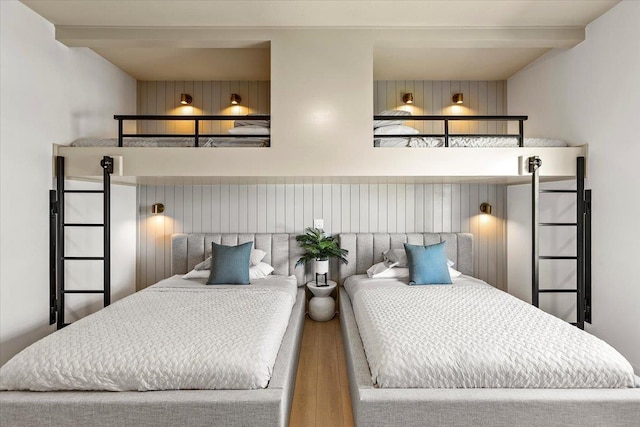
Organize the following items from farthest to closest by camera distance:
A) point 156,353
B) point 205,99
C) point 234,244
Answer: point 205,99
point 234,244
point 156,353

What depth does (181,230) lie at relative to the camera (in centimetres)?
445

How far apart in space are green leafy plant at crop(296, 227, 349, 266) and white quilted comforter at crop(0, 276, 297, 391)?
4.56 feet

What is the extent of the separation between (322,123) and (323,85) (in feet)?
1.06

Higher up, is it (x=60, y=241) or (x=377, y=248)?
(x=60, y=241)

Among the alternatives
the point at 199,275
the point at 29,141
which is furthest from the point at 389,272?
the point at 29,141

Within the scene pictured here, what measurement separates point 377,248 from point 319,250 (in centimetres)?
70

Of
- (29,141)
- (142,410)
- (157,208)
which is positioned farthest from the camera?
(157,208)

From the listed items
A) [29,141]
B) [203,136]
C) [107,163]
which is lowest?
[107,163]

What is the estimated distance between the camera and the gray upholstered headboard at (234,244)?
4293 mm

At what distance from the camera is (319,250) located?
404 cm

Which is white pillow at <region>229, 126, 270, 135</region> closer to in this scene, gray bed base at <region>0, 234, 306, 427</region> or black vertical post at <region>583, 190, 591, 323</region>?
gray bed base at <region>0, 234, 306, 427</region>

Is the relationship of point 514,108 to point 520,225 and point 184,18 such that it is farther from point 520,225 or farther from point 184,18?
point 184,18

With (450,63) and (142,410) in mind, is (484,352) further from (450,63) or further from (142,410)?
(450,63)

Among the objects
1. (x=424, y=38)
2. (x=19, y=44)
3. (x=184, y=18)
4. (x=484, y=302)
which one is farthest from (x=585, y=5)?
(x=19, y=44)
